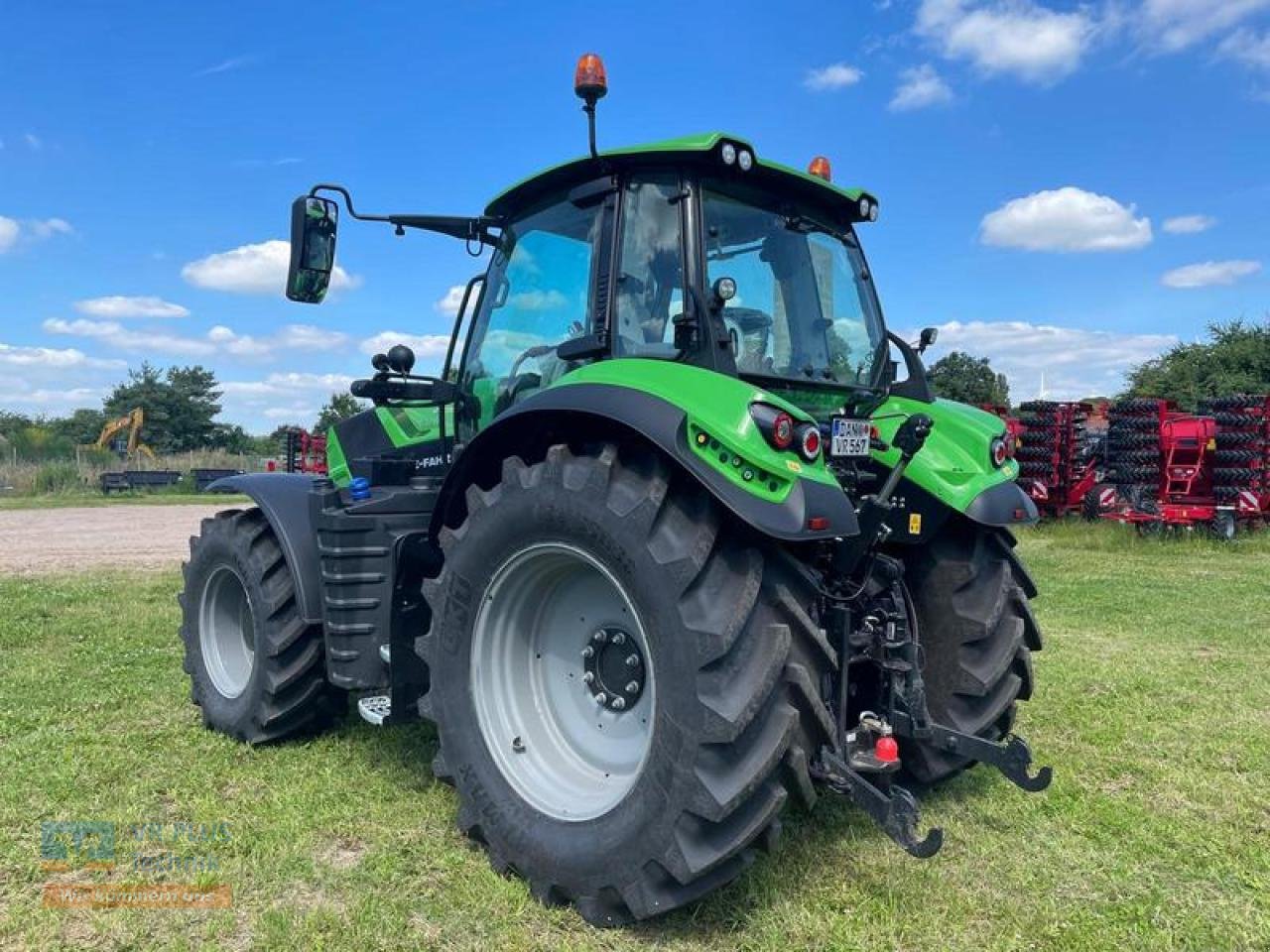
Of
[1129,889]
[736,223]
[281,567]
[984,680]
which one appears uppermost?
[736,223]

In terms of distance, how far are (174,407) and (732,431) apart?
2126 inches

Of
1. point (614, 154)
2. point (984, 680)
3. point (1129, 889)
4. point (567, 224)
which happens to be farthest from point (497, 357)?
point (1129, 889)

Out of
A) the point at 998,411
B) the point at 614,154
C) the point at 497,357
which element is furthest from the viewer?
the point at 998,411

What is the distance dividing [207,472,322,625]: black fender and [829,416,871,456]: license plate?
2.51m

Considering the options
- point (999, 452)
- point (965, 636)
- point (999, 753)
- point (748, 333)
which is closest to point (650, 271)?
point (748, 333)

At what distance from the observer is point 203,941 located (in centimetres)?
280

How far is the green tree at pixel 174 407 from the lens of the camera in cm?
4950

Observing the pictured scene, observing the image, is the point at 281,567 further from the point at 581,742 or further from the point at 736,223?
the point at 736,223

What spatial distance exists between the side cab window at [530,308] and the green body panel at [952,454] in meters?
1.36

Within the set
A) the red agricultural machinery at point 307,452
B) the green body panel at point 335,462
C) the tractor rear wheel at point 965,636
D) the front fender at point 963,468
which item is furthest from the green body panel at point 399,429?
the red agricultural machinery at point 307,452

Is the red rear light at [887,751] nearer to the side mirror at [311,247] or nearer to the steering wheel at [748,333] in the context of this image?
the steering wheel at [748,333]

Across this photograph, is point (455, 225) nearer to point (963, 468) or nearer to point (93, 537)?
point (963, 468)

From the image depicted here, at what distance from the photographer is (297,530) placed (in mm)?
4516

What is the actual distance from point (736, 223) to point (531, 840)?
238cm
